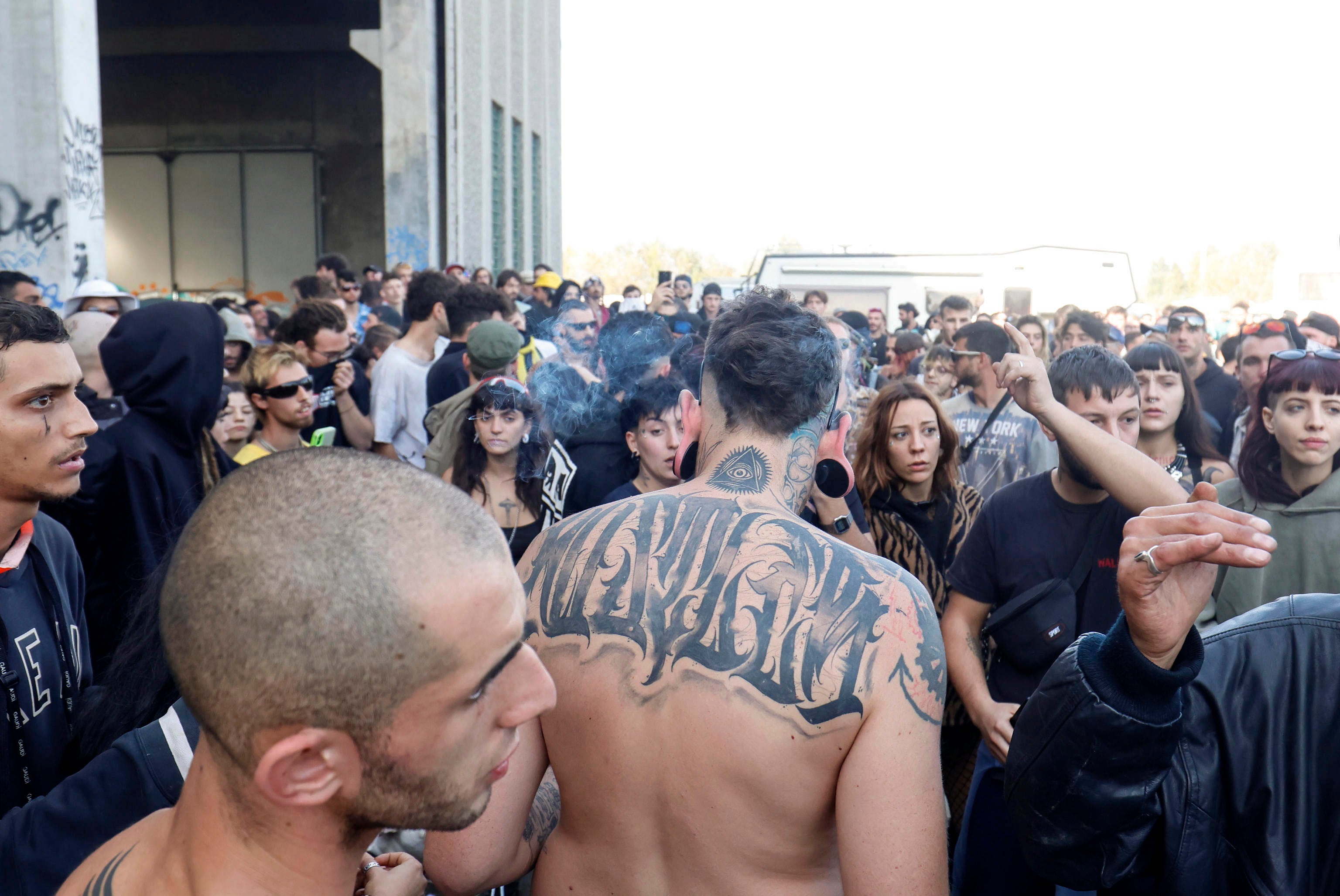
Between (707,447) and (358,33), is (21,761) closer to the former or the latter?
(707,447)

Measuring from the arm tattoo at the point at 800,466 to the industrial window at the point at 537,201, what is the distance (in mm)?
25006

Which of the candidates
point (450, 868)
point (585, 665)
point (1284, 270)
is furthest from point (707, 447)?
point (1284, 270)

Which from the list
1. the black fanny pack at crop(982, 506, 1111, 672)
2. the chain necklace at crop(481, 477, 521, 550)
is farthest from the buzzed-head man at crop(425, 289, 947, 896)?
the chain necklace at crop(481, 477, 521, 550)

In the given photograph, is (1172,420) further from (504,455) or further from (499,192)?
(499,192)

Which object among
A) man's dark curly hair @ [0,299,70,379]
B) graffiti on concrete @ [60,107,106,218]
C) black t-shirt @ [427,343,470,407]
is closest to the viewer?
man's dark curly hair @ [0,299,70,379]

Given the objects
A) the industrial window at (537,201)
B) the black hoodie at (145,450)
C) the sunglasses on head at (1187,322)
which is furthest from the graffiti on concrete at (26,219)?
the industrial window at (537,201)

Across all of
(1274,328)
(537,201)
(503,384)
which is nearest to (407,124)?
(537,201)

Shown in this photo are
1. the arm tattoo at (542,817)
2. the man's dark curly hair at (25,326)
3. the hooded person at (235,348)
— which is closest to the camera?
the arm tattoo at (542,817)

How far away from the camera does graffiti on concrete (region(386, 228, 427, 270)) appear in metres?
16.7

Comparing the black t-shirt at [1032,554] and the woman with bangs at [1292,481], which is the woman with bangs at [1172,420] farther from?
the black t-shirt at [1032,554]

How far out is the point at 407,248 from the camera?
1683cm

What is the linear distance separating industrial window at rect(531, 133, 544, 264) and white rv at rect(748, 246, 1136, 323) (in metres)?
7.13

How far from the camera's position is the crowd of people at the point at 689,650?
1.20 metres

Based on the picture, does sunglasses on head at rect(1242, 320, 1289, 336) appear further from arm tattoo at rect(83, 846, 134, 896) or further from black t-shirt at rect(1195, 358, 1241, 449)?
arm tattoo at rect(83, 846, 134, 896)
